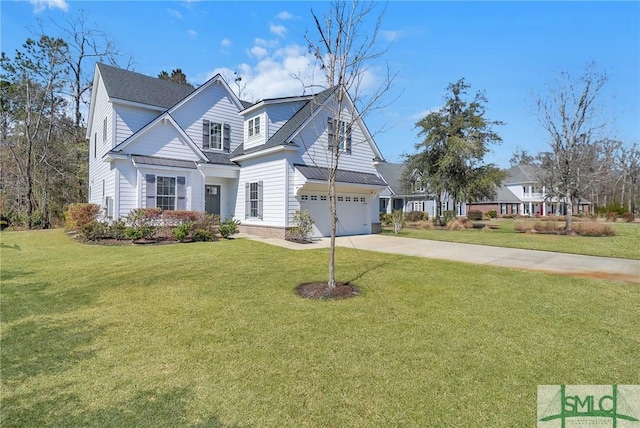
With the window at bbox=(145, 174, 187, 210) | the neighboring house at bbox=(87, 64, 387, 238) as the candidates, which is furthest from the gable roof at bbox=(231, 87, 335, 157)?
the window at bbox=(145, 174, 187, 210)

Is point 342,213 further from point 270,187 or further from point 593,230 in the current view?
point 593,230

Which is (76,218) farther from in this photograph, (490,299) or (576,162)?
(576,162)

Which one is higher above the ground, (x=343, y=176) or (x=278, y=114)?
(x=278, y=114)

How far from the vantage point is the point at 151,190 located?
1516 centimetres

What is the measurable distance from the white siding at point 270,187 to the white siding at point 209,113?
3.48 meters

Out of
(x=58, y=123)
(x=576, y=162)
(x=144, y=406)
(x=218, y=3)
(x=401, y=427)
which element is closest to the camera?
(x=401, y=427)

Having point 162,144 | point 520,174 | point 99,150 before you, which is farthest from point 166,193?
point 520,174

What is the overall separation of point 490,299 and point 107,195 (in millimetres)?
17263

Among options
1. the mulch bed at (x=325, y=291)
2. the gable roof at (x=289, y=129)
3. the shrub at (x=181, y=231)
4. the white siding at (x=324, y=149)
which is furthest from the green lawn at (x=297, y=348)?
the white siding at (x=324, y=149)

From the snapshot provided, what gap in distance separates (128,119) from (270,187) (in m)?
8.14

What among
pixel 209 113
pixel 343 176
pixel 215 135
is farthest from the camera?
pixel 215 135

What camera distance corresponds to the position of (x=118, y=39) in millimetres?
28812

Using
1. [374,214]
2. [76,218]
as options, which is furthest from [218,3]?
[374,214]

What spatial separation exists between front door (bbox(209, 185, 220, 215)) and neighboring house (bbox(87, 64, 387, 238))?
56 mm
